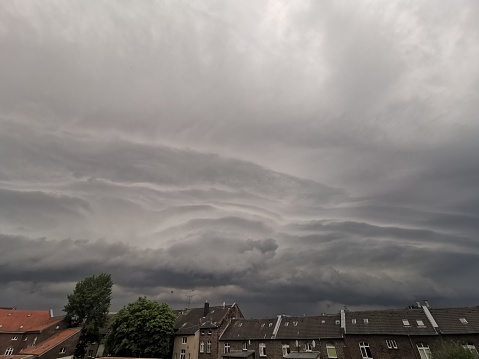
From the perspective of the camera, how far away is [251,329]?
2184 inches

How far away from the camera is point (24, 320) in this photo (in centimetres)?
6838

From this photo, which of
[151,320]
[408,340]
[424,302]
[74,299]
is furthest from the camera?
[74,299]

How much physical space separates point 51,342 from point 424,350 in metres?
68.9

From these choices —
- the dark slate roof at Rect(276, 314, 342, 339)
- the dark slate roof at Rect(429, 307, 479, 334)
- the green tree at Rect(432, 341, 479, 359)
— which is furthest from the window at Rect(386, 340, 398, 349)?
the green tree at Rect(432, 341, 479, 359)

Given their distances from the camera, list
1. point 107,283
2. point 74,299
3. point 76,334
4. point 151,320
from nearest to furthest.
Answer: point 151,320, point 76,334, point 74,299, point 107,283

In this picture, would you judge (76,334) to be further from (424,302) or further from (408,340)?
(424,302)

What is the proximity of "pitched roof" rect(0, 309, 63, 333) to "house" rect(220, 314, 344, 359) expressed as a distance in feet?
148

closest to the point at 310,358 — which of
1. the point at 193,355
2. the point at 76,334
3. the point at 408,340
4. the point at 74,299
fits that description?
the point at 408,340

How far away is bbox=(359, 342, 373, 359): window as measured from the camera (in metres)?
42.5

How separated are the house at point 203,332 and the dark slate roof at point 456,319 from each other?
37.3m

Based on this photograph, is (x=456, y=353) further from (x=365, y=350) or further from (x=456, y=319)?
(x=365, y=350)

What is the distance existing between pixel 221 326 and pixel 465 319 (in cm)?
4107

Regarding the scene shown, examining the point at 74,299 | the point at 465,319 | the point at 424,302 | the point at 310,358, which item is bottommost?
the point at 310,358

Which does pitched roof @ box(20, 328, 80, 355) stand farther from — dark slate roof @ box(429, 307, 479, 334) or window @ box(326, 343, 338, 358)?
dark slate roof @ box(429, 307, 479, 334)
